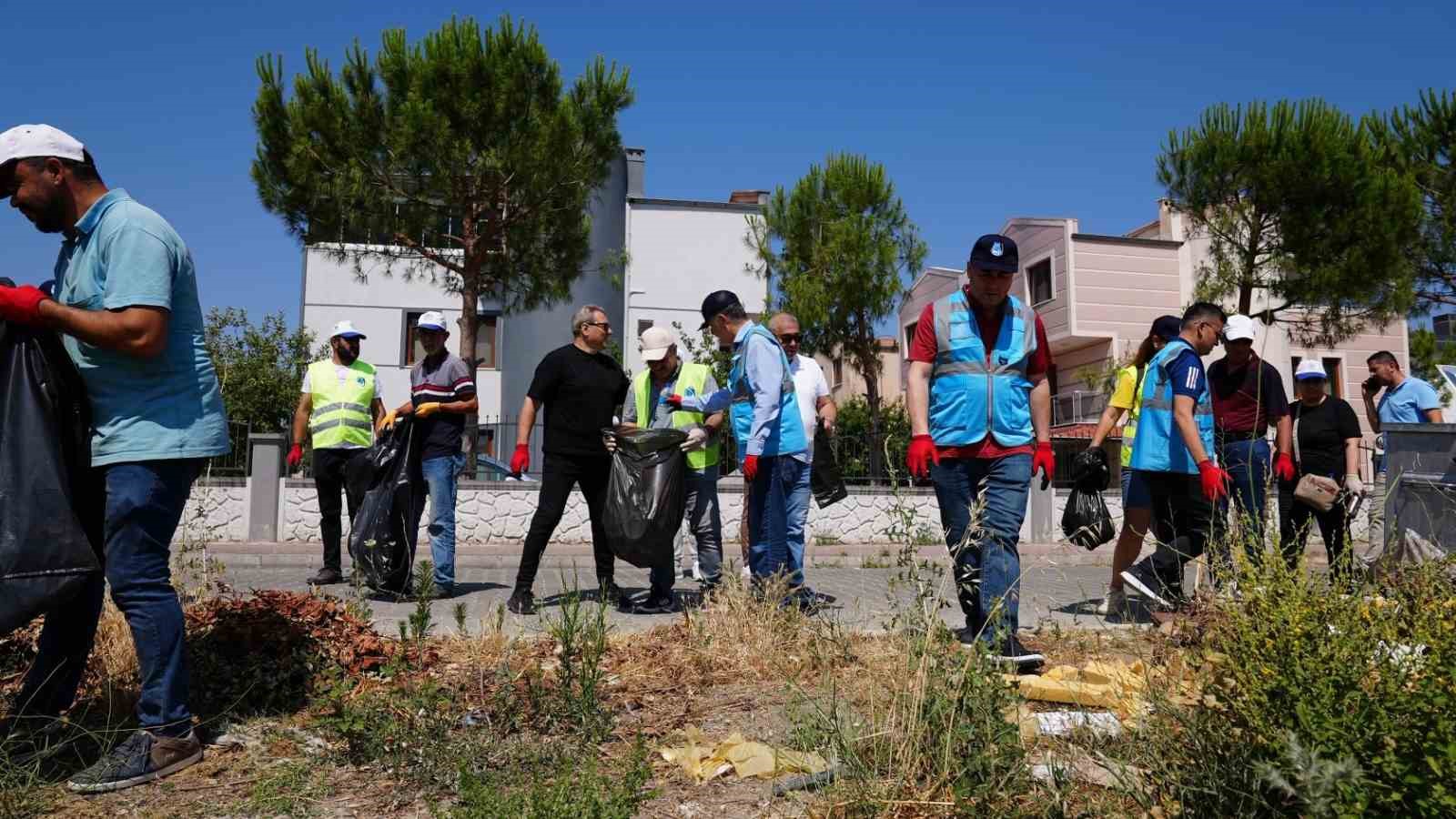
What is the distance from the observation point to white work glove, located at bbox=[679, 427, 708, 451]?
6.82 meters

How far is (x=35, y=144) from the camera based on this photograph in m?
3.40

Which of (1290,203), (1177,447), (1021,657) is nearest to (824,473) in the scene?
(1177,447)

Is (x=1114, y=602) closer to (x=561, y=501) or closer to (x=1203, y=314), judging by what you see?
(x=1203, y=314)

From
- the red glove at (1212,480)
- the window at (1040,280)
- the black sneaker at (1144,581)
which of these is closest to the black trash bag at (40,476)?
the black sneaker at (1144,581)

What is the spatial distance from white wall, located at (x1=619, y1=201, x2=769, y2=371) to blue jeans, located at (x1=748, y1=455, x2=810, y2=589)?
27.7 m

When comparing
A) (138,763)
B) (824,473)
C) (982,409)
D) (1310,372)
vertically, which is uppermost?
(1310,372)

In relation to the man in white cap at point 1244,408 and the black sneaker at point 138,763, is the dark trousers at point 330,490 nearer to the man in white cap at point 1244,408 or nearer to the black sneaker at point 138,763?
the black sneaker at point 138,763

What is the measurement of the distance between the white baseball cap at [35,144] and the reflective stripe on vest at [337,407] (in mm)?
5044

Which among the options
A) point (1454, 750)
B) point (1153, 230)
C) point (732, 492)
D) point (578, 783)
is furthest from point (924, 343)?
point (1153, 230)

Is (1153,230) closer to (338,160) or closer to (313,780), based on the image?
(338,160)

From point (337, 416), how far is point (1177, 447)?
603cm

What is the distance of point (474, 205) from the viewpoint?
19.1 meters

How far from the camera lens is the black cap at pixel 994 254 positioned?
15.8ft

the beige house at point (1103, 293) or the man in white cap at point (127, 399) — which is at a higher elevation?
the beige house at point (1103, 293)
